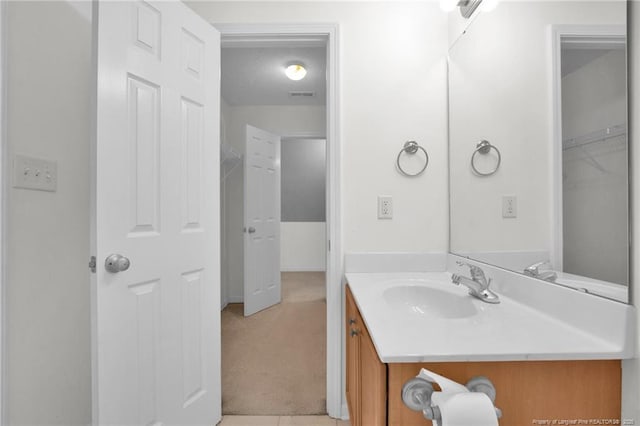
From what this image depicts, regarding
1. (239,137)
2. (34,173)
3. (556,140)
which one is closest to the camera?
(556,140)

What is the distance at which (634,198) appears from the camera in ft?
2.15

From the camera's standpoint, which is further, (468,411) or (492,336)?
(492,336)

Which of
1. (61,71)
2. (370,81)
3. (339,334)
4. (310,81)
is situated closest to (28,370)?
(61,71)

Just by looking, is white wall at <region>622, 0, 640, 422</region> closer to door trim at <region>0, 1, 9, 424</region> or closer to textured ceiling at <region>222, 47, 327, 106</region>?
door trim at <region>0, 1, 9, 424</region>

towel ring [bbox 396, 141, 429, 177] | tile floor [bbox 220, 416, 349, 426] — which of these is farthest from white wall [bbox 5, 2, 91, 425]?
towel ring [bbox 396, 141, 429, 177]

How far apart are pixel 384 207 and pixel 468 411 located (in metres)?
1.06

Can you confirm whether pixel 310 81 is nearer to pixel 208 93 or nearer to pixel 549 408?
pixel 208 93

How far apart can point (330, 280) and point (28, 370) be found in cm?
124

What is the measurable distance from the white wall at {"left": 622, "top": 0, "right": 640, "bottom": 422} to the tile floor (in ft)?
3.92

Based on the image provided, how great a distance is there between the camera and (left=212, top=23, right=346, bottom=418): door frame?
4.86ft

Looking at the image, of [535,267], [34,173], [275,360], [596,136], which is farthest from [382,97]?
[275,360]

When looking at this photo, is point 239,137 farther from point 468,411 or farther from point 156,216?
point 468,411

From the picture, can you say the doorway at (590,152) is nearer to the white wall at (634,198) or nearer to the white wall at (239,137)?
the white wall at (634,198)

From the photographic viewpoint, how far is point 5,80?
0.92 meters
